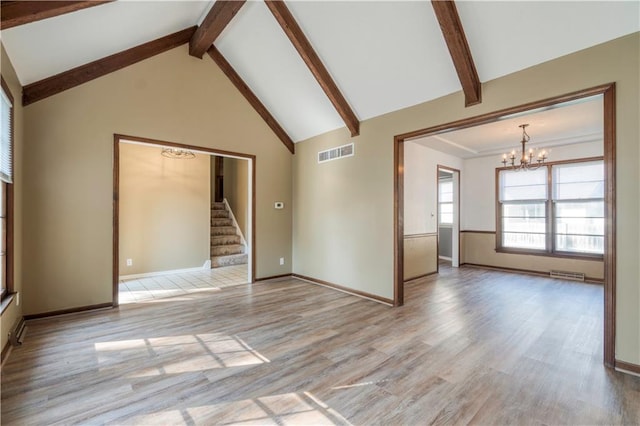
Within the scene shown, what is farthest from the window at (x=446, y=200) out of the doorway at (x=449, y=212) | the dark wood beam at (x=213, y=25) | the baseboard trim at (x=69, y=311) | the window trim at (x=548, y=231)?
the baseboard trim at (x=69, y=311)

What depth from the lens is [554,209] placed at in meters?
6.23

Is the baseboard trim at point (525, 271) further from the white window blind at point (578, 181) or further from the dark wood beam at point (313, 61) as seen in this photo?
the dark wood beam at point (313, 61)

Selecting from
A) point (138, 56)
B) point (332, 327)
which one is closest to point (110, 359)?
point (332, 327)

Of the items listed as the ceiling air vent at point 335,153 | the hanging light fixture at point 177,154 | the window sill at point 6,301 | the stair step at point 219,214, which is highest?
the hanging light fixture at point 177,154

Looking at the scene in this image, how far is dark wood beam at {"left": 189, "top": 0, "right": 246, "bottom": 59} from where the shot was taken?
12.1 ft

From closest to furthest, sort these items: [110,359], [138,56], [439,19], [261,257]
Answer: [110,359]
[439,19]
[138,56]
[261,257]

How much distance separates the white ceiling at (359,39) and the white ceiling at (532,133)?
4.38 ft

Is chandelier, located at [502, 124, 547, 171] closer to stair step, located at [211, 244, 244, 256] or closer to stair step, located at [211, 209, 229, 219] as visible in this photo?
stair step, located at [211, 244, 244, 256]

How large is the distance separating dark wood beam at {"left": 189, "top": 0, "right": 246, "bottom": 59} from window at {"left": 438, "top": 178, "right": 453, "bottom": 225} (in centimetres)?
637

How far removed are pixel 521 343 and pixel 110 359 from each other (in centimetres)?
390

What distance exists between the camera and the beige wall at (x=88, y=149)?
11.4 ft

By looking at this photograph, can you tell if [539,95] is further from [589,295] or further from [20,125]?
[20,125]

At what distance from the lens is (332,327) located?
3.30 m

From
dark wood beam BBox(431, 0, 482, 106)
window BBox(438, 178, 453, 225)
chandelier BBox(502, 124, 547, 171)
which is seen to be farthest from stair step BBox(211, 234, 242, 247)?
chandelier BBox(502, 124, 547, 171)
